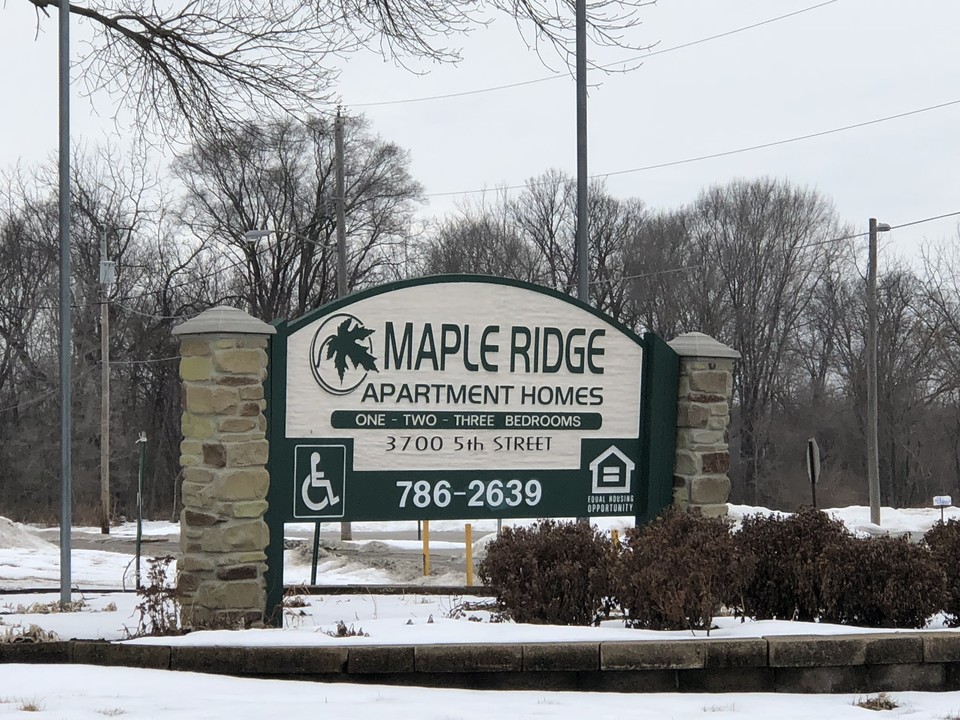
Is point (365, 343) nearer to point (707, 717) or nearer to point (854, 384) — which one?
point (707, 717)

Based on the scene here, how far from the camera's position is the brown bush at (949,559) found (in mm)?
8164

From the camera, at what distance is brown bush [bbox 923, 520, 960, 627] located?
8.16 metres

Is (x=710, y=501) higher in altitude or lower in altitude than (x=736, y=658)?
higher

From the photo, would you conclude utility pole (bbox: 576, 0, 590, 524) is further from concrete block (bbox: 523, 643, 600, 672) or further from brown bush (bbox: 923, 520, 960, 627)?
concrete block (bbox: 523, 643, 600, 672)

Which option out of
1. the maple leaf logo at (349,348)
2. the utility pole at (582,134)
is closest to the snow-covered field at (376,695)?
the maple leaf logo at (349,348)

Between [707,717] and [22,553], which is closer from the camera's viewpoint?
[707,717]

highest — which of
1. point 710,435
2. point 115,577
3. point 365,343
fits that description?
point 365,343

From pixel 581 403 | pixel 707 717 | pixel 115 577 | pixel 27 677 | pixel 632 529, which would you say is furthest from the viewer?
pixel 115 577

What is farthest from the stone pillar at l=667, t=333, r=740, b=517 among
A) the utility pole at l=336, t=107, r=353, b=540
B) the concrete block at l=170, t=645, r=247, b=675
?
the utility pole at l=336, t=107, r=353, b=540

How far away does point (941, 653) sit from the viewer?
271 inches

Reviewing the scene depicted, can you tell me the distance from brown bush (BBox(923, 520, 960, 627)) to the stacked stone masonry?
4883 mm

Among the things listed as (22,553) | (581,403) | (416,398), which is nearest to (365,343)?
(416,398)

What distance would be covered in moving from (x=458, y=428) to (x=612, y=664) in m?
3.34

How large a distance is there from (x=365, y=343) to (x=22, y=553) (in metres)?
13.0
